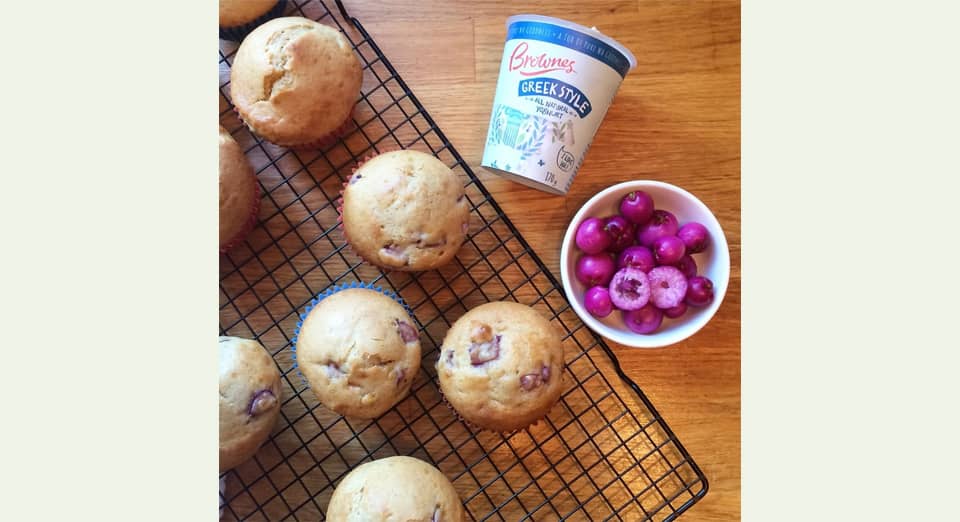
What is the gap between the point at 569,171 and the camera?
6.10ft

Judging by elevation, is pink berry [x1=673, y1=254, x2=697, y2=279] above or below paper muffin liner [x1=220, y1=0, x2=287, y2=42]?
below

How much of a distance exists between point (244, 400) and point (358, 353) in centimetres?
29

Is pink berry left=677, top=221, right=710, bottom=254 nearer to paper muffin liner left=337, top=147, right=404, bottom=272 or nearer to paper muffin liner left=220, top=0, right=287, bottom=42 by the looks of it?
paper muffin liner left=337, top=147, right=404, bottom=272

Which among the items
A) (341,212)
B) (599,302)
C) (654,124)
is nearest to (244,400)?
(341,212)

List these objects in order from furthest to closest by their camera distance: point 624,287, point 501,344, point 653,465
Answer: point 653,465 < point 624,287 < point 501,344

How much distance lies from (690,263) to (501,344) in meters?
0.58

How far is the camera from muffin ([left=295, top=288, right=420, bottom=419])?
167cm

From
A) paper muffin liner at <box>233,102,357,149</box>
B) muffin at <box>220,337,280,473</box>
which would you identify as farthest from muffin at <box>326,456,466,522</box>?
paper muffin liner at <box>233,102,357,149</box>

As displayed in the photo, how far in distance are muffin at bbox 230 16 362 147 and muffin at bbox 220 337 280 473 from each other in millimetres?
554

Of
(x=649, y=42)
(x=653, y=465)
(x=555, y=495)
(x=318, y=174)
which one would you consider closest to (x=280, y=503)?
(x=555, y=495)

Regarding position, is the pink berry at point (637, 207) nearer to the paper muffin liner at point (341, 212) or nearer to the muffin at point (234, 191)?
the paper muffin liner at point (341, 212)

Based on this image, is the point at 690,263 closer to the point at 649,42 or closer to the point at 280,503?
the point at 649,42

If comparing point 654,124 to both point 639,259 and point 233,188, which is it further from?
point 233,188

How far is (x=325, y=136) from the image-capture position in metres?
1.84
